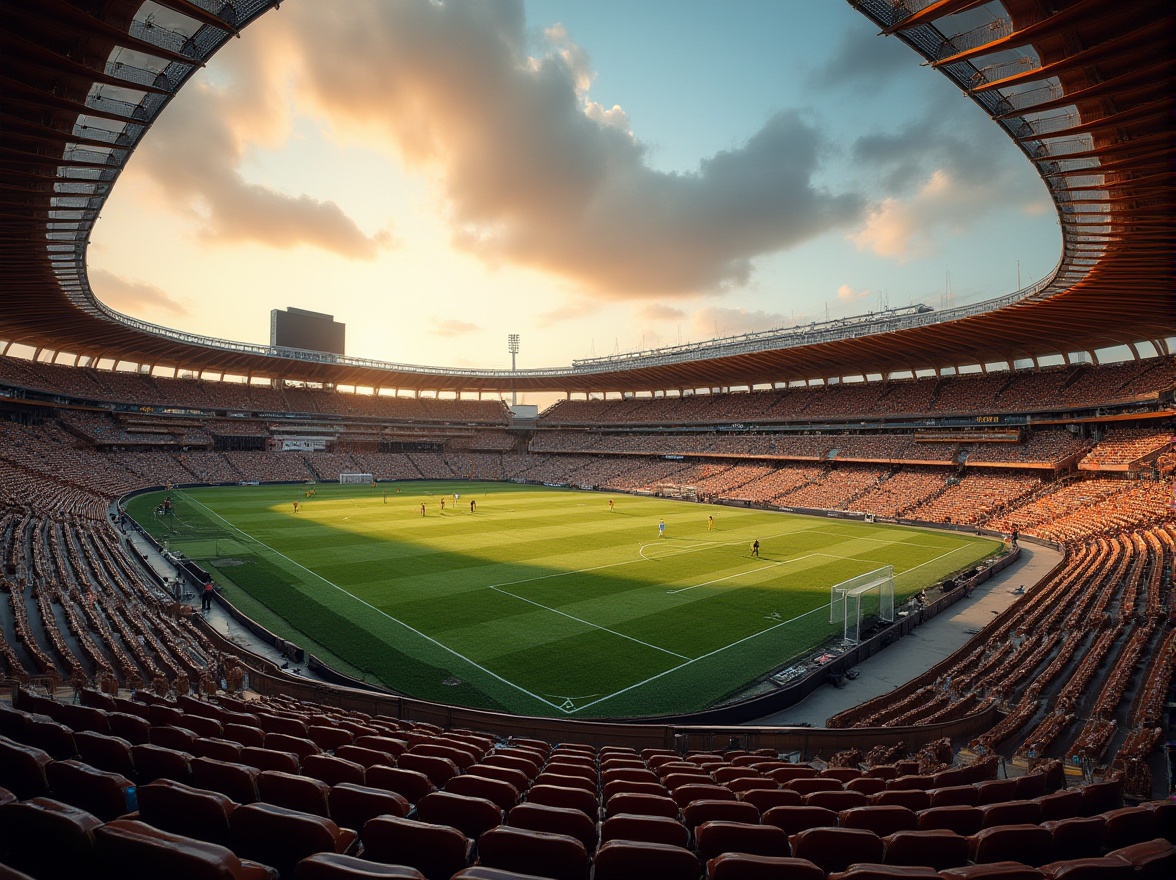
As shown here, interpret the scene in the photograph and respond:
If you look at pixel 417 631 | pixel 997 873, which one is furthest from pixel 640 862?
pixel 417 631

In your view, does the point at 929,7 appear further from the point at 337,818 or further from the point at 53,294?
the point at 53,294

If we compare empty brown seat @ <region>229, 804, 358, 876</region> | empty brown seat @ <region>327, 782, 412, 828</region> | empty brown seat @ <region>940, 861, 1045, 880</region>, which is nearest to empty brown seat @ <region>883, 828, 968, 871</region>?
empty brown seat @ <region>940, 861, 1045, 880</region>

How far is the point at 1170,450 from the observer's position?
35.8 m

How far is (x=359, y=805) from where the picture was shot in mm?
3812

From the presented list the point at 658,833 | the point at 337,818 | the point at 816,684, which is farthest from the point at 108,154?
the point at 816,684

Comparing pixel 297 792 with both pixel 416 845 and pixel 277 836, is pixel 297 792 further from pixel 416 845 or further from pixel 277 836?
pixel 416 845

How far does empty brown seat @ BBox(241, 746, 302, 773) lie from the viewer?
4.97 metres

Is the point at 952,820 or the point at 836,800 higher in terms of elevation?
the point at 952,820

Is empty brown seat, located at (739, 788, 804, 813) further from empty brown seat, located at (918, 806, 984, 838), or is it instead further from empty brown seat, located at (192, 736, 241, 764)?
empty brown seat, located at (192, 736, 241, 764)

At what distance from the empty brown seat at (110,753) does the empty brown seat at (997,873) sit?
577 cm

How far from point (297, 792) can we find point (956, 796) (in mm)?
6029

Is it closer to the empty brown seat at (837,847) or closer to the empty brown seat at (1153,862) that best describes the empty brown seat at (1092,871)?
the empty brown seat at (1153,862)

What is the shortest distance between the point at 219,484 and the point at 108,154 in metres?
49.3

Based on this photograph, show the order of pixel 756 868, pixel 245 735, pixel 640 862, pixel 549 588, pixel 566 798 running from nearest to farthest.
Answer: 1. pixel 756 868
2. pixel 640 862
3. pixel 566 798
4. pixel 245 735
5. pixel 549 588
